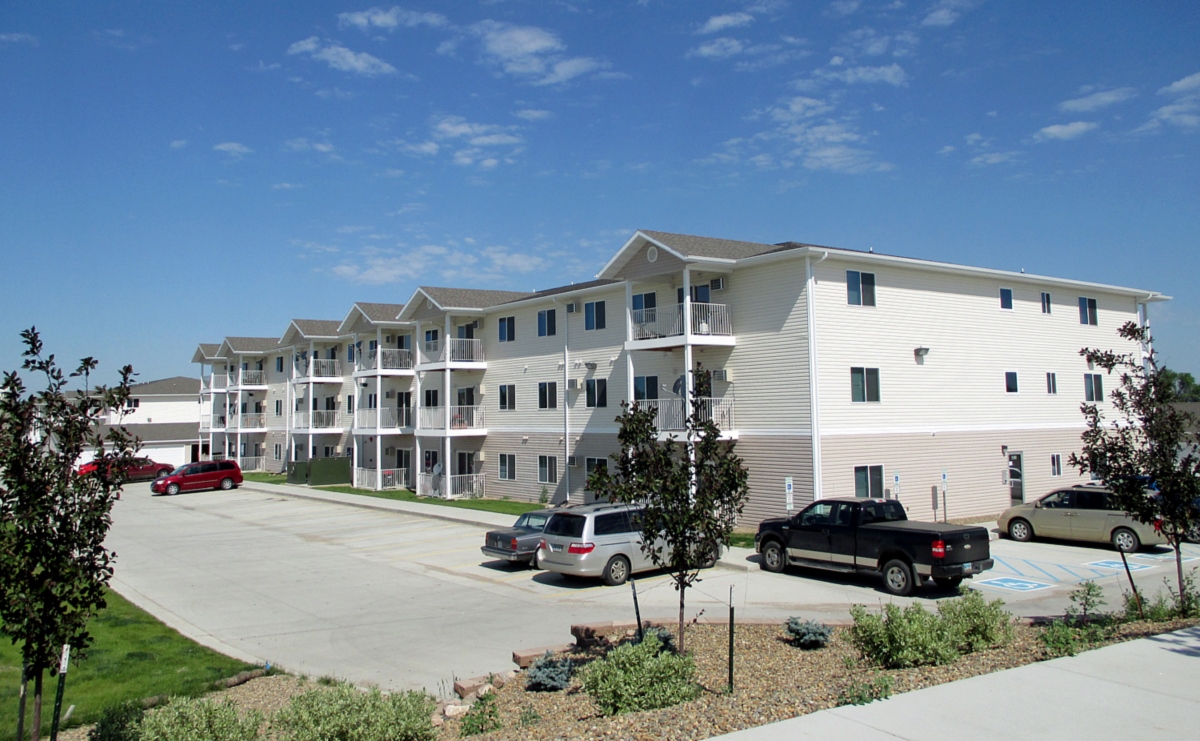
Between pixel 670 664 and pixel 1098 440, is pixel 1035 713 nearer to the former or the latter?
pixel 670 664

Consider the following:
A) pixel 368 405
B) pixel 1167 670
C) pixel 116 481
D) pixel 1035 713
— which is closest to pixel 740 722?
pixel 1035 713

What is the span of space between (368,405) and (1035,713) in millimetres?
42526

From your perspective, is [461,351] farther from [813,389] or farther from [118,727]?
[118,727]

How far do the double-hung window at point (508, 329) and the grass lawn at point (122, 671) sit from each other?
22.4m

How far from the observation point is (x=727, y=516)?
9680 millimetres

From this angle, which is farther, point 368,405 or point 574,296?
point 368,405

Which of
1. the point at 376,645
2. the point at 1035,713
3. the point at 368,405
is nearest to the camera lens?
the point at 1035,713

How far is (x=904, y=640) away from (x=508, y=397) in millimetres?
27684

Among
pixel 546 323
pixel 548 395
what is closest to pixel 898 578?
pixel 548 395

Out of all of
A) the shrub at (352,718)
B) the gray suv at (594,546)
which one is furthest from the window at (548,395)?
the shrub at (352,718)

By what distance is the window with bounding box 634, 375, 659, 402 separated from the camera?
27.8 metres

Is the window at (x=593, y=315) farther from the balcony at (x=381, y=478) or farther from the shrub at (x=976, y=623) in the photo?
the shrub at (x=976, y=623)

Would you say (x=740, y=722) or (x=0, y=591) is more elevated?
(x=0, y=591)

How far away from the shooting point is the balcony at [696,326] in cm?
2475
